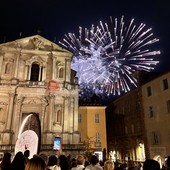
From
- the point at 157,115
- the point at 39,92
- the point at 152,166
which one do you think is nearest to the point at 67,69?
the point at 39,92

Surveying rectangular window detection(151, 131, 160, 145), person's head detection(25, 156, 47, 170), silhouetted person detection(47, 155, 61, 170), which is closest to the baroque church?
rectangular window detection(151, 131, 160, 145)

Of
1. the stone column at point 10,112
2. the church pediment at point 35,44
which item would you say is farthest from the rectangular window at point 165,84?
the stone column at point 10,112

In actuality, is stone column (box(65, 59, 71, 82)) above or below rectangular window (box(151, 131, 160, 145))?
above

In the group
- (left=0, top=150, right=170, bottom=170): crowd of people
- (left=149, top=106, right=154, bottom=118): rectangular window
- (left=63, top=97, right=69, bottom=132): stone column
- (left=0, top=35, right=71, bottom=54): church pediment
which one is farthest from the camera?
(left=0, top=35, right=71, bottom=54): church pediment

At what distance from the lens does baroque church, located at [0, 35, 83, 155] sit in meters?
25.0

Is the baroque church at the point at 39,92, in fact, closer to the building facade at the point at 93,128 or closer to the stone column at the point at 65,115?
the stone column at the point at 65,115

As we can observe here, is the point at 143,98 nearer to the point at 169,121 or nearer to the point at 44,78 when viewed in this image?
the point at 169,121

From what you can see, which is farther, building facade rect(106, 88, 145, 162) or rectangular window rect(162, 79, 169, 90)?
building facade rect(106, 88, 145, 162)

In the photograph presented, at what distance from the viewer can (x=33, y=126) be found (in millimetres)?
20781

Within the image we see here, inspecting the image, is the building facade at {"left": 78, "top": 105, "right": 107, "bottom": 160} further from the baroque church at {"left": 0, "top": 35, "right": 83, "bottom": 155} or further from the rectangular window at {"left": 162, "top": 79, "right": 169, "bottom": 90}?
the rectangular window at {"left": 162, "top": 79, "right": 169, "bottom": 90}

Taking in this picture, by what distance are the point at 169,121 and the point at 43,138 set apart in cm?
1506

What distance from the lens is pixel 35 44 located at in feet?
99.4

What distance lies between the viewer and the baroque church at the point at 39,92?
82.1 feet

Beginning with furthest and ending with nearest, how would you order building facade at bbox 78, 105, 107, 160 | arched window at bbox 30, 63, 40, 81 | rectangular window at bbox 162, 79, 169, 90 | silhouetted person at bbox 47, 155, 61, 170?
building facade at bbox 78, 105, 107, 160 < arched window at bbox 30, 63, 40, 81 < rectangular window at bbox 162, 79, 169, 90 < silhouetted person at bbox 47, 155, 61, 170
